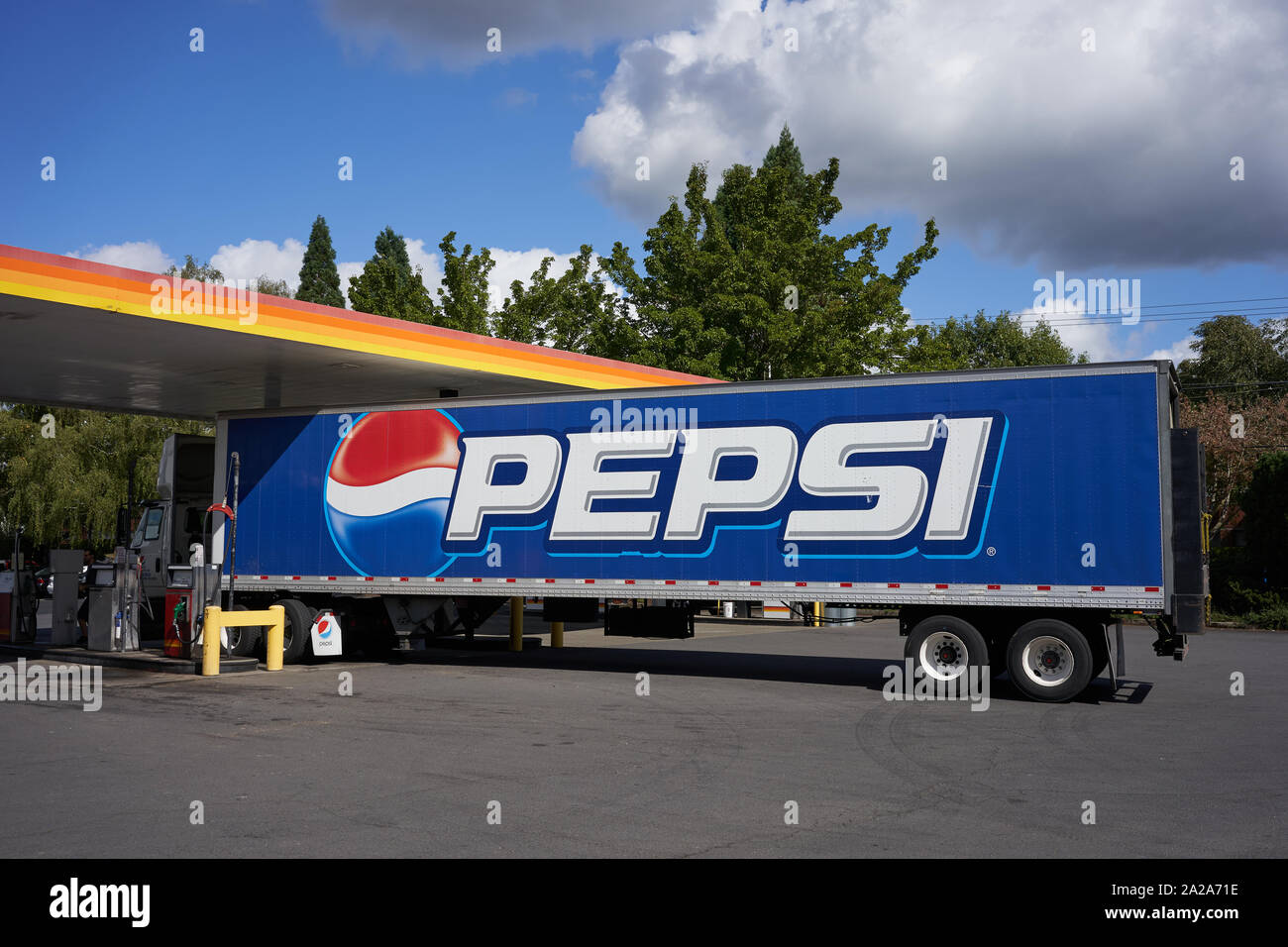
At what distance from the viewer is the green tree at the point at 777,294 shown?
118 feet

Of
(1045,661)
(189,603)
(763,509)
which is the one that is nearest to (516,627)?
(189,603)

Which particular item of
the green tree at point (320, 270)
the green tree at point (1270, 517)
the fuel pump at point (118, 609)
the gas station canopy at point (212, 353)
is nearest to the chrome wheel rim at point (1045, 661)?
the gas station canopy at point (212, 353)

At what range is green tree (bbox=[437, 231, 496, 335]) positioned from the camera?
43125 mm

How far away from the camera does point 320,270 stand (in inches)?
3061

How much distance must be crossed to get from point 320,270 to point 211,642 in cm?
6490

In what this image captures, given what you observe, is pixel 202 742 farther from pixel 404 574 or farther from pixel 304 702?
pixel 404 574

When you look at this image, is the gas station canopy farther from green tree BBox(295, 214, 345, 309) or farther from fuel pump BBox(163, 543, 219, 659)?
green tree BBox(295, 214, 345, 309)

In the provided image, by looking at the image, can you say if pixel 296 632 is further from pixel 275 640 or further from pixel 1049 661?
pixel 1049 661

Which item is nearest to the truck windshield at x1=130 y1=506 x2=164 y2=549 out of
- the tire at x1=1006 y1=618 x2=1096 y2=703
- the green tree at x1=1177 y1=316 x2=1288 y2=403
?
the tire at x1=1006 y1=618 x2=1096 y2=703

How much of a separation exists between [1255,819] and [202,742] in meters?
8.72

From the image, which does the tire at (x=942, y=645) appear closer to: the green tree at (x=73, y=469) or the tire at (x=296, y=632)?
the tire at (x=296, y=632)

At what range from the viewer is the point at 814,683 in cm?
1636

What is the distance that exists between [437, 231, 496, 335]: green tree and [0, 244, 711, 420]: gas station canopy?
54.2 feet
